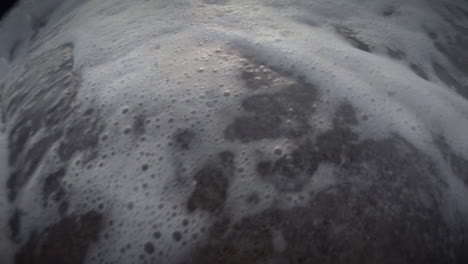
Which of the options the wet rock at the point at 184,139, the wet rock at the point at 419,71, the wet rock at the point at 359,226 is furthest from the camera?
the wet rock at the point at 419,71

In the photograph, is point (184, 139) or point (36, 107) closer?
point (184, 139)

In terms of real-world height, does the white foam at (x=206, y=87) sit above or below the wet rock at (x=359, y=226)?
above

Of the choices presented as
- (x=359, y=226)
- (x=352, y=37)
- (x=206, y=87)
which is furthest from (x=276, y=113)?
(x=352, y=37)

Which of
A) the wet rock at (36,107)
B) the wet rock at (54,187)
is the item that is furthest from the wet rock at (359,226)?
the wet rock at (36,107)

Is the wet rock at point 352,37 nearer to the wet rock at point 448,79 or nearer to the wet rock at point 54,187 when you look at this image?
the wet rock at point 448,79

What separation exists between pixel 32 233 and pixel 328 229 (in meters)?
0.64

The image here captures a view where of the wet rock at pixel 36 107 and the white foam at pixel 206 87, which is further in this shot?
the wet rock at pixel 36 107

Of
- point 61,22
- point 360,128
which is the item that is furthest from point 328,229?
point 61,22

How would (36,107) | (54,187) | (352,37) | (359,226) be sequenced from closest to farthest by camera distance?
(359,226), (54,187), (36,107), (352,37)

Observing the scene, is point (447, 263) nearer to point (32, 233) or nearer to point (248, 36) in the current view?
point (248, 36)

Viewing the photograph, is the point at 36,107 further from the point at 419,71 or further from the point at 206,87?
the point at 419,71

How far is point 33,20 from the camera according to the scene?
6.42 feet

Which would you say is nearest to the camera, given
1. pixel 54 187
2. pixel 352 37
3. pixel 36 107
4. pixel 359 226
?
pixel 359 226

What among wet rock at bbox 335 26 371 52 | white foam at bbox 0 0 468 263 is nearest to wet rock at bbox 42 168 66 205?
white foam at bbox 0 0 468 263
